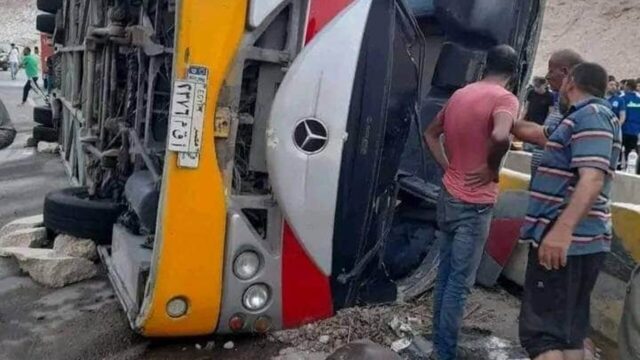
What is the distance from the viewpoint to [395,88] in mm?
3281

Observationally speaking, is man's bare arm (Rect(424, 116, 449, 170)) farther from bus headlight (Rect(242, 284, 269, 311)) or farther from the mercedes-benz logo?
bus headlight (Rect(242, 284, 269, 311))

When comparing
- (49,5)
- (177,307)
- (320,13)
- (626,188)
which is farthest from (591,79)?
(49,5)

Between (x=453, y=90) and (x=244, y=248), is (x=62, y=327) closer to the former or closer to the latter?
→ (x=244, y=248)

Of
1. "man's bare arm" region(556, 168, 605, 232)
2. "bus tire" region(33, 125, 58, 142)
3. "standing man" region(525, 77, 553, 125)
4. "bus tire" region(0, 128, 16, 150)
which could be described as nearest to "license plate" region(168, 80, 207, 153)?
"man's bare arm" region(556, 168, 605, 232)

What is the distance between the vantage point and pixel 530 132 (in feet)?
10.5

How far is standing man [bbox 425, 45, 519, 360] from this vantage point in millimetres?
3246

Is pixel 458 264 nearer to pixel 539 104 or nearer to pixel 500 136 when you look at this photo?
pixel 500 136

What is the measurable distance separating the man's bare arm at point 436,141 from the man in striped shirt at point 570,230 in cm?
60

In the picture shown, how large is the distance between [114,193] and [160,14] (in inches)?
49.1

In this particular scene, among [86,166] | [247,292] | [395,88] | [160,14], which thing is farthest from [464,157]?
[86,166]

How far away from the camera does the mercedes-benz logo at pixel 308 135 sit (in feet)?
9.75

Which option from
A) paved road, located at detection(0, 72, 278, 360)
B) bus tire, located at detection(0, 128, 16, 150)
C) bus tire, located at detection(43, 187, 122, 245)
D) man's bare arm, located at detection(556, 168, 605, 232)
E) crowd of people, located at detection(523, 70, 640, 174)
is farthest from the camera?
crowd of people, located at detection(523, 70, 640, 174)

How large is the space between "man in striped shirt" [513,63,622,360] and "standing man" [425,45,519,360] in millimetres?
307

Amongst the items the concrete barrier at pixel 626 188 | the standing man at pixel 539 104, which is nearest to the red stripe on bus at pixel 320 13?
the concrete barrier at pixel 626 188
